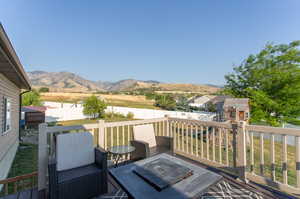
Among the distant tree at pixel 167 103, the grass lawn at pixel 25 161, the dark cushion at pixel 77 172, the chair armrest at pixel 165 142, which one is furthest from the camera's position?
the distant tree at pixel 167 103

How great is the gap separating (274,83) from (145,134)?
19.6ft

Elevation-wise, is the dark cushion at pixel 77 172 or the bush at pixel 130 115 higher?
the dark cushion at pixel 77 172

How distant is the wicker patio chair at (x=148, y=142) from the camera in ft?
9.77

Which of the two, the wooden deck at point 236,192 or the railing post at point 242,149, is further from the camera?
the railing post at point 242,149

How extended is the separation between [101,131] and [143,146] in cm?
93

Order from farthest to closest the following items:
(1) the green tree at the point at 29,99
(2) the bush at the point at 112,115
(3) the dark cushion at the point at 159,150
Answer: (2) the bush at the point at 112,115, (1) the green tree at the point at 29,99, (3) the dark cushion at the point at 159,150

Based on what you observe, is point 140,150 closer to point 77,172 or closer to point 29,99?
point 77,172

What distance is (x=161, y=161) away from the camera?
1942 millimetres

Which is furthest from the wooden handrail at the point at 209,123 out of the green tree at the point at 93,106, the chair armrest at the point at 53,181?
the green tree at the point at 93,106

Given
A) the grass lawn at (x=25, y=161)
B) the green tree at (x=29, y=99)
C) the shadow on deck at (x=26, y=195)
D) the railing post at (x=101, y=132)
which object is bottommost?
the grass lawn at (x=25, y=161)

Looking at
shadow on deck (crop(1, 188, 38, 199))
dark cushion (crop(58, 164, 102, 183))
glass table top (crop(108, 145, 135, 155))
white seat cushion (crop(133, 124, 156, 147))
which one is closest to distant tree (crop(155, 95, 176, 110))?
white seat cushion (crop(133, 124, 156, 147))

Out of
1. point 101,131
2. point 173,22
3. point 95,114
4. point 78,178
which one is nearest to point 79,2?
point 173,22

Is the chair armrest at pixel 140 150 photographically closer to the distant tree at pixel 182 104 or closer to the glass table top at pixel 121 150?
the glass table top at pixel 121 150

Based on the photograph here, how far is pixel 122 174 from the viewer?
1.66 metres
